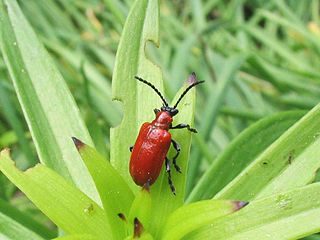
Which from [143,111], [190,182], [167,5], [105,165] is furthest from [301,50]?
[105,165]

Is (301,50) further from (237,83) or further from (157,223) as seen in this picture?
(157,223)

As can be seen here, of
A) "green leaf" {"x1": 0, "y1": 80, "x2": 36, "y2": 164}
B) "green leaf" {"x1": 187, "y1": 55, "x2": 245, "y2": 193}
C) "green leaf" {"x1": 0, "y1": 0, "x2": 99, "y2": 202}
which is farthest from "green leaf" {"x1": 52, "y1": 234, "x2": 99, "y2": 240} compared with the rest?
"green leaf" {"x1": 0, "y1": 80, "x2": 36, "y2": 164}

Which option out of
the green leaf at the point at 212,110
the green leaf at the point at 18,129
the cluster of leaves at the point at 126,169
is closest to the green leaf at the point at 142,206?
the cluster of leaves at the point at 126,169

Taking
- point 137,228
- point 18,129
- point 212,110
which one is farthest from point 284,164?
point 18,129

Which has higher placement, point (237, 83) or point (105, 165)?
point (237, 83)

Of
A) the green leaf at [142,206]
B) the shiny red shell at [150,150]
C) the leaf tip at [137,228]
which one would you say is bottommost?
the leaf tip at [137,228]

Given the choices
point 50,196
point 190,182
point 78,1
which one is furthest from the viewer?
point 78,1

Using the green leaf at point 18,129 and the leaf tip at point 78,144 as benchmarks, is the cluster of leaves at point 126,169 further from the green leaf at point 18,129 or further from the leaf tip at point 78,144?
the green leaf at point 18,129
